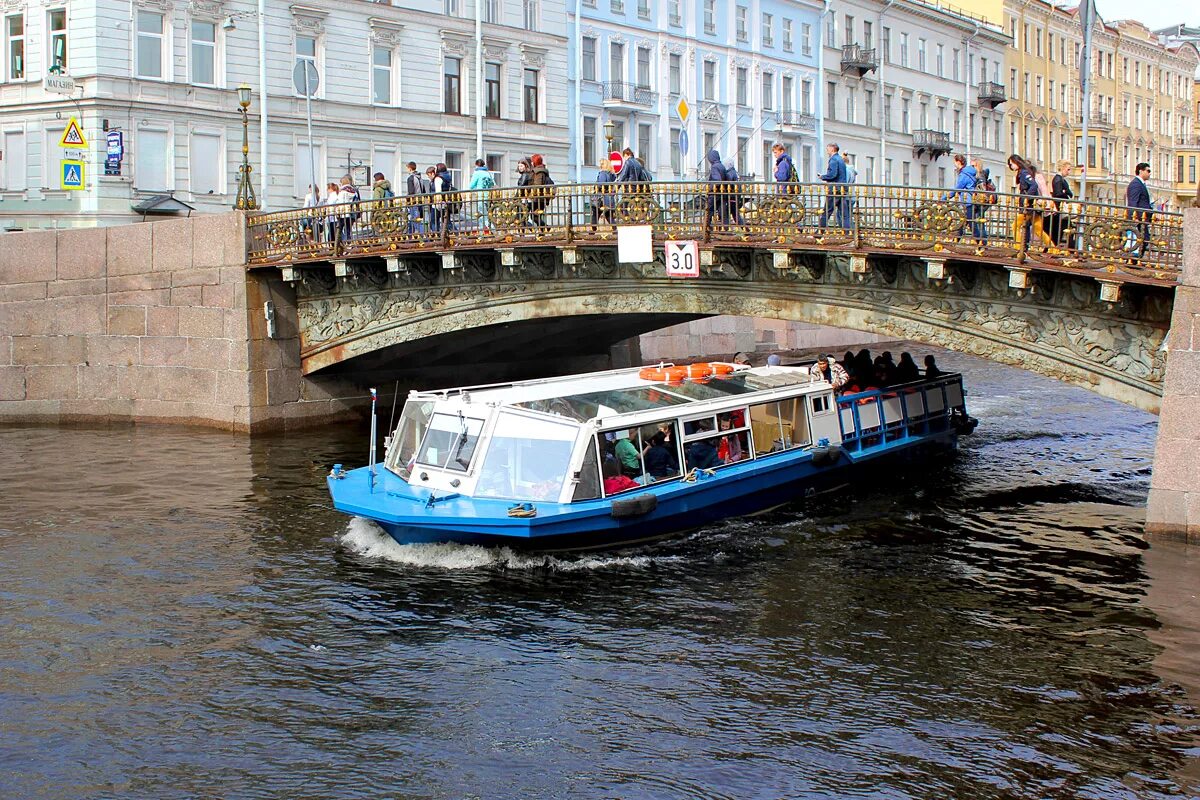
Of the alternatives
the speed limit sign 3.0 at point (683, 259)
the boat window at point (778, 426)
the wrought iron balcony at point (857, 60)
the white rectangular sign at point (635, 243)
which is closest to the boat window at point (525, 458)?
the boat window at point (778, 426)

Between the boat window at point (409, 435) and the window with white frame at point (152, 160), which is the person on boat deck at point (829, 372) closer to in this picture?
the boat window at point (409, 435)

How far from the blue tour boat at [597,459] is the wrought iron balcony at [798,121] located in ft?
136

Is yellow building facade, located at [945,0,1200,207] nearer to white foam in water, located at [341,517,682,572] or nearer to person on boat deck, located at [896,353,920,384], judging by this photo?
person on boat deck, located at [896,353,920,384]

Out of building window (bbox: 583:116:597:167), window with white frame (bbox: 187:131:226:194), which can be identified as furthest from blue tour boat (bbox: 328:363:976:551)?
building window (bbox: 583:116:597:167)

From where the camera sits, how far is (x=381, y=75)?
4362cm

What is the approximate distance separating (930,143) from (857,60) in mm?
6670

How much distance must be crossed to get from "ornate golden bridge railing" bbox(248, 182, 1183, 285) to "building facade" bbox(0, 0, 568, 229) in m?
8.36

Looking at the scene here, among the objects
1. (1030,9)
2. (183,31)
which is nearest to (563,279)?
(183,31)

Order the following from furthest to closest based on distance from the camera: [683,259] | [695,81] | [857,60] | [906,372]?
[857,60] < [695,81] < [906,372] < [683,259]

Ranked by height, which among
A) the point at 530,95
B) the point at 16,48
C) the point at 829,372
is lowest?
the point at 829,372

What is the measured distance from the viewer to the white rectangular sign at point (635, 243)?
2230cm

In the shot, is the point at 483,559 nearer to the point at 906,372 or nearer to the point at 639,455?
the point at 639,455

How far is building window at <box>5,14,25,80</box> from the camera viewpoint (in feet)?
125

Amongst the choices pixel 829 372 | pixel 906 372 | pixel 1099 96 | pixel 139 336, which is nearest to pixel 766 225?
pixel 829 372
